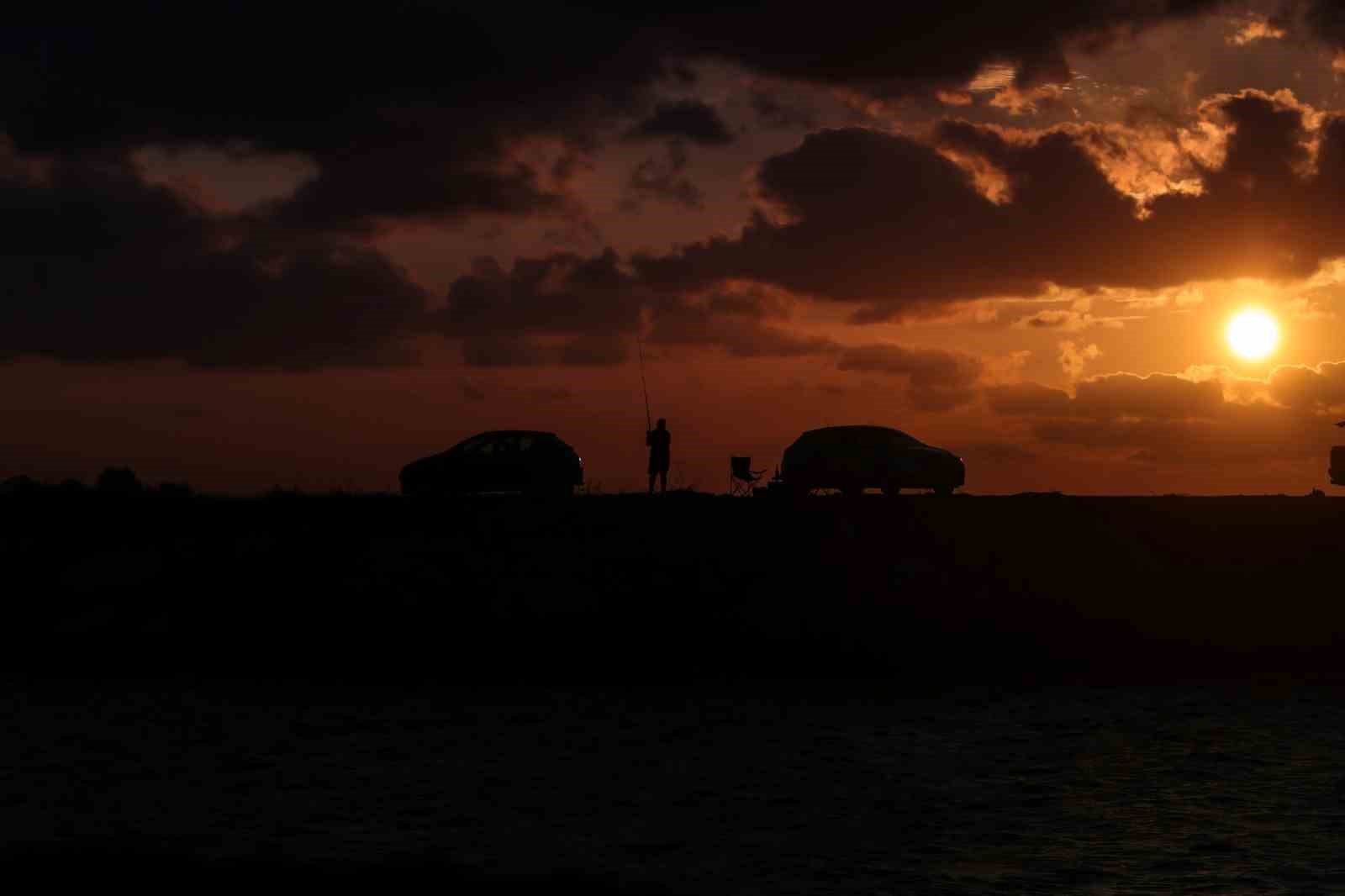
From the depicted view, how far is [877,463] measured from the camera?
117 feet

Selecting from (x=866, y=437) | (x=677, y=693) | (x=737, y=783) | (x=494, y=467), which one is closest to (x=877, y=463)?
(x=866, y=437)

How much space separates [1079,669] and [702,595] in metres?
6.31

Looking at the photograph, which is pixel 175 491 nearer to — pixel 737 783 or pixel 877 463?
pixel 877 463

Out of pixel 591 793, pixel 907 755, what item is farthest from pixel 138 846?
pixel 907 755

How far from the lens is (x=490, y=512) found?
30297 mm

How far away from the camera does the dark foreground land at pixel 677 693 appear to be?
1334cm

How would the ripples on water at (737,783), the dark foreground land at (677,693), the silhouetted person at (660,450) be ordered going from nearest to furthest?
the ripples on water at (737,783) → the dark foreground land at (677,693) → the silhouetted person at (660,450)

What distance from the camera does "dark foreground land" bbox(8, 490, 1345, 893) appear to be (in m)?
13.3

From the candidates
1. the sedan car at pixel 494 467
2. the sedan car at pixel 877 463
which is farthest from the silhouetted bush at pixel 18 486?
the sedan car at pixel 877 463

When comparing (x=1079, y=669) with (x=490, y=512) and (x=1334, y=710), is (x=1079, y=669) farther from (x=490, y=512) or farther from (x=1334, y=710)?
(x=490, y=512)

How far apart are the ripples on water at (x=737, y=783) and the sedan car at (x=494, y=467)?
12.5 m

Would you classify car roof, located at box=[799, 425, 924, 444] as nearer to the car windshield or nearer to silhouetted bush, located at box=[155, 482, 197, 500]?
the car windshield

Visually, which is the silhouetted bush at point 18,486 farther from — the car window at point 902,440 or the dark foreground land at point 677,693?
the car window at point 902,440

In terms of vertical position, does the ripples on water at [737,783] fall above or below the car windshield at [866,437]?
below
